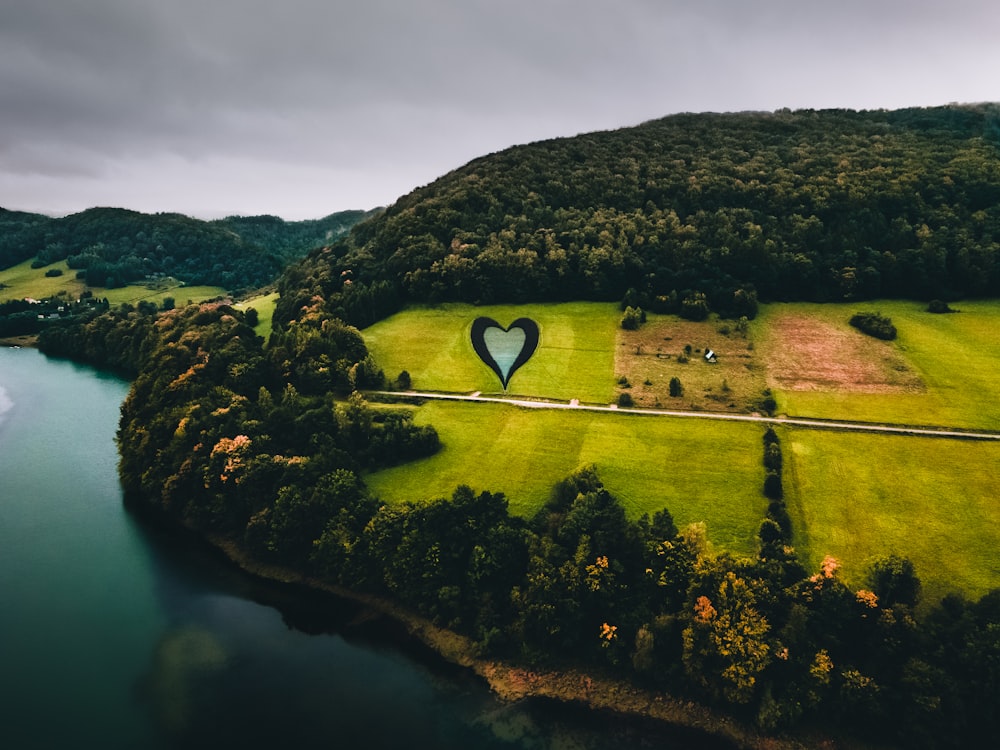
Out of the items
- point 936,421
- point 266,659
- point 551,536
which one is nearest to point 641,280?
point 936,421

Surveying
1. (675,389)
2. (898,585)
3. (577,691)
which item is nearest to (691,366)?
(675,389)

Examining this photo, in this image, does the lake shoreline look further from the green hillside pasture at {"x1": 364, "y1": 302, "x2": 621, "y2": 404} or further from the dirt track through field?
the green hillside pasture at {"x1": 364, "y1": 302, "x2": 621, "y2": 404}

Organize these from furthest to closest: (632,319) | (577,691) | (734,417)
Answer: (632,319), (734,417), (577,691)

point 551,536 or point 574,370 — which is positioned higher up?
point 574,370

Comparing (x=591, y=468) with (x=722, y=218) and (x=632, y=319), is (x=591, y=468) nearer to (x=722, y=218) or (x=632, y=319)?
(x=632, y=319)

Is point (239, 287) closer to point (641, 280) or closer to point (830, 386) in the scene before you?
point (641, 280)

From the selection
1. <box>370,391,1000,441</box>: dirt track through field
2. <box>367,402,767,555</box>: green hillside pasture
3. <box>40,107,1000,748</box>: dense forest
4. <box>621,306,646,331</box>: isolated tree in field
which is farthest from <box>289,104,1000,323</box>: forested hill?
<box>367,402,767,555</box>: green hillside pasture

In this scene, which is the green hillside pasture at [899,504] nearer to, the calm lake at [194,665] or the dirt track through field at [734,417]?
the dirt track through field at [734,417]
